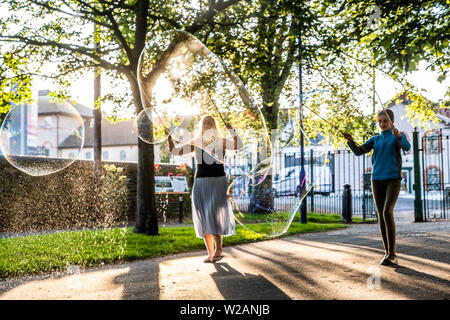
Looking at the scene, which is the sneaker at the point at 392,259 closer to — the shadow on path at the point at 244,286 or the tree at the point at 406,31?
the shadow on path at the point at 244,286

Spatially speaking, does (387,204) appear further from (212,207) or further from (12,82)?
(12,82)

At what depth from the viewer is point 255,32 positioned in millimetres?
10570

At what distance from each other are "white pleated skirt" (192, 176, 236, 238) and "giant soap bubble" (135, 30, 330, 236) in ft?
0.49

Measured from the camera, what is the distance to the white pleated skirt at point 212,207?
6078mm

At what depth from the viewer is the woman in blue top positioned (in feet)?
18.6

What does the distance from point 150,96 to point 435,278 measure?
3976 mm

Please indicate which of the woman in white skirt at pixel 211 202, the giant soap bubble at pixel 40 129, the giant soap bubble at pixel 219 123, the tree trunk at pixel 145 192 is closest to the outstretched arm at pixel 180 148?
the giant soap bubble at pixel 219 123

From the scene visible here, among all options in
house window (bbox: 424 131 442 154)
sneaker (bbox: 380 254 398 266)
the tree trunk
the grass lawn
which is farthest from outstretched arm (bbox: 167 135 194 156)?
house window (bbox: 424 131 442 154)

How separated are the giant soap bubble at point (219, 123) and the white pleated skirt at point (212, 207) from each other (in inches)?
5.9

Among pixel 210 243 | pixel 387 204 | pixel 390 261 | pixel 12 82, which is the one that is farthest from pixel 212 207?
pixel 12 82

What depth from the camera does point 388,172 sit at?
5.68 meters

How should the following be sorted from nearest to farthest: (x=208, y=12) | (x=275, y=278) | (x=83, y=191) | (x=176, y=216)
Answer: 1. (x=275, y=278)
2. (x=208, y=12)
3. (x=83, y=191)
4. (x=176, y=216)

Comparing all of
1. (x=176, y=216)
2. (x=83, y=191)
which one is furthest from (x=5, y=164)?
(x=176, y=216)

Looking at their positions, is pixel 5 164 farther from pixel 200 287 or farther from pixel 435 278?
pixel 435 278
